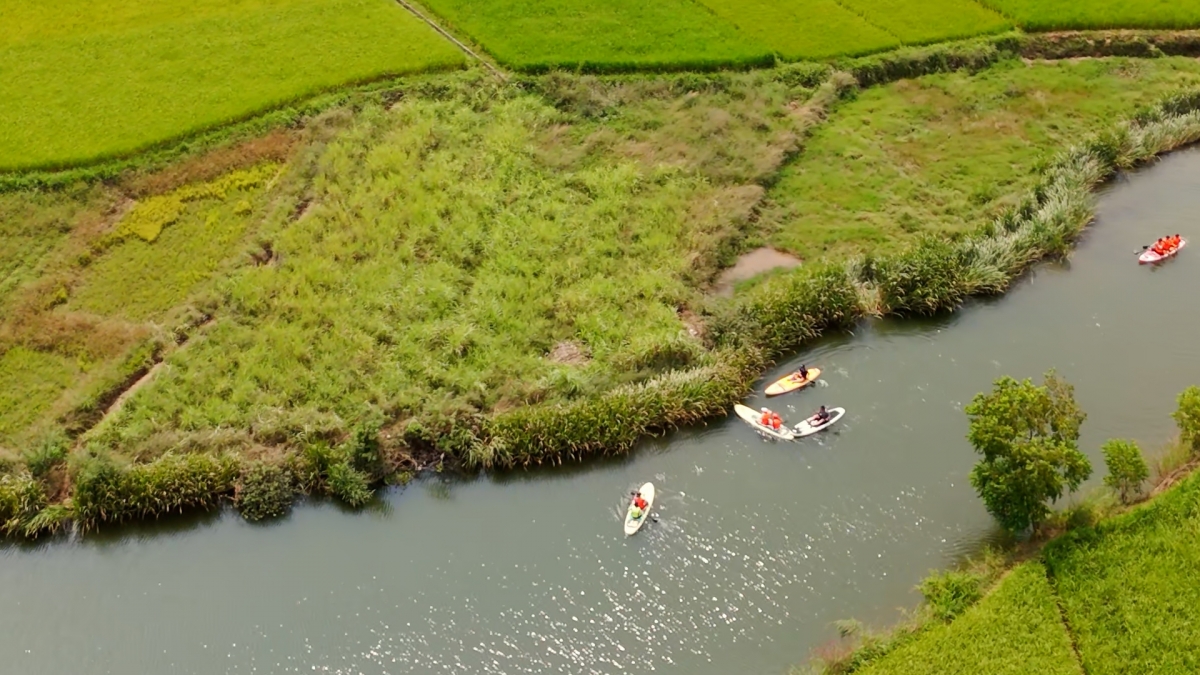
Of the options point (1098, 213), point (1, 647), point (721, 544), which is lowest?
point (1, 647)

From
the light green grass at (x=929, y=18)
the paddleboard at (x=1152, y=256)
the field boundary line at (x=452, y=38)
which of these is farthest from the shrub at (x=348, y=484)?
the light green grass at (x=929, y=18)

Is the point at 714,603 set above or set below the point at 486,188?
below

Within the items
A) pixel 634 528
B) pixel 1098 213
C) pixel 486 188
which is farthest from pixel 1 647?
pixel 1098 213

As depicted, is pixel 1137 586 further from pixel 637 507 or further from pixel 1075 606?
pixel 637 507

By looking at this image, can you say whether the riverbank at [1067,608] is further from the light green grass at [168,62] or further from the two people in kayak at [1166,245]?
the light green grass at [168,62]

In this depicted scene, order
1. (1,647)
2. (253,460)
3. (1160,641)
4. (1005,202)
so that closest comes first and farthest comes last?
(1160,641), (1,647), (253,460), (1005,202)

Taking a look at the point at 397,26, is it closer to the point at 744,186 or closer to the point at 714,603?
the point at 744,186

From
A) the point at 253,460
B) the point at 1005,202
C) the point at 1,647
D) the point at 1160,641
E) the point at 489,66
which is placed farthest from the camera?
the point at 489,66
